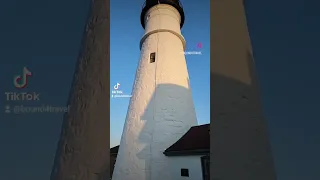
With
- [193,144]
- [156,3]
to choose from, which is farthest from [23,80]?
[156,3]

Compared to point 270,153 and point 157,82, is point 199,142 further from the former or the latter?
point 270,153

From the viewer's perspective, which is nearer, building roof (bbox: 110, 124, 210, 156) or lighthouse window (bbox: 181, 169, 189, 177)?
building roof (bbox: 110, 124, 210, 156)

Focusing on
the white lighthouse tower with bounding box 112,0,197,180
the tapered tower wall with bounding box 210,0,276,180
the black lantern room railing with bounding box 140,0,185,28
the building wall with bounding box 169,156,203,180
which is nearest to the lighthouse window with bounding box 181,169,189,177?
the building wall with bounding box 169,156,203,180

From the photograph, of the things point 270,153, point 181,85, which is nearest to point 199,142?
point 181,85

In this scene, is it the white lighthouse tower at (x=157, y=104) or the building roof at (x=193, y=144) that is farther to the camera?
the white lighthouse tower at (x=157, y=104)

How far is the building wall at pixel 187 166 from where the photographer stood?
6.18 m

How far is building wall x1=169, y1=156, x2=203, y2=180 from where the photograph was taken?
6180 mm

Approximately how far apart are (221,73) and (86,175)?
99 centimetres

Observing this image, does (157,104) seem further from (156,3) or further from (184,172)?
(156,3)

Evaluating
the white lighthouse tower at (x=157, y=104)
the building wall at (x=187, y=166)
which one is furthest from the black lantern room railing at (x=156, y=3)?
the building wall at (x=187, y=166)

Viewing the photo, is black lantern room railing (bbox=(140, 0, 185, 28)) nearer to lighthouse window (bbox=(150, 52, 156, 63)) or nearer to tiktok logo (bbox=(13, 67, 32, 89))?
lighthouse window (bbox=(150, 52, 156, 63))

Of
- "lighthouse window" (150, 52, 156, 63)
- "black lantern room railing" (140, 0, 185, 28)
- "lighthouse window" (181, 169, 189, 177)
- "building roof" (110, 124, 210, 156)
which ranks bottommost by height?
"lighthouse window" (181, 169, 189, 177)

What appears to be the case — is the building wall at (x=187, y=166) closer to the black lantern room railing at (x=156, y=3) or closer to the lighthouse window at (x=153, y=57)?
the lighthouse window at (x=153, y=57)

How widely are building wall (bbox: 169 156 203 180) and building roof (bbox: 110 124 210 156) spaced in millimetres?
156
